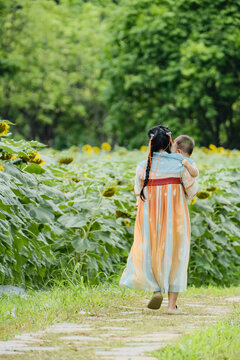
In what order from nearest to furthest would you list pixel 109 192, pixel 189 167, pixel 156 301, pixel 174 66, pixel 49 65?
pixel 156 301 < pixel 189 167 < pixel 109 192 < pixel 174 66 < pixel 49 65

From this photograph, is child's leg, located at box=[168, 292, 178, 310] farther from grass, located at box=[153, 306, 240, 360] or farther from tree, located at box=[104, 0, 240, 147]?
tree, located at box=[104, 0, 240, 147]

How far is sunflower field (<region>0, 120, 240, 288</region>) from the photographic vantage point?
584cm

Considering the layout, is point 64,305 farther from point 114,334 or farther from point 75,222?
point 75,222

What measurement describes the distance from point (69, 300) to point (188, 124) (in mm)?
18347

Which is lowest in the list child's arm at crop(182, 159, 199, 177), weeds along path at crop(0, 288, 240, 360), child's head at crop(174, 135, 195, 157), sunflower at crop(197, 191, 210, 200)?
weeds along path at crop(0, 288, 240, 360)

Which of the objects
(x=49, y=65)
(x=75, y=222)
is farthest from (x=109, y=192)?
(x=49, y=65)

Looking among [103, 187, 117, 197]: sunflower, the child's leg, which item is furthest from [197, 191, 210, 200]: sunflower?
the child's leg

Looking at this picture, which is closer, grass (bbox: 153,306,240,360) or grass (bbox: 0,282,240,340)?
grass (bbox: 153,306,240,360)

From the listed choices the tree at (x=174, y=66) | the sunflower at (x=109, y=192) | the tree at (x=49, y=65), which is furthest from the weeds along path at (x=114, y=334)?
the tree at (x=49, y=65)

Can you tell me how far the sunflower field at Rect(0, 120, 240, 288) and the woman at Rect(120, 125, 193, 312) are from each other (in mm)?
626

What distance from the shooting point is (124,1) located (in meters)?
24.5

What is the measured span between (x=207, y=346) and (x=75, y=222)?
9.80 feet

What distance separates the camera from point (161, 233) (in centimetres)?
559

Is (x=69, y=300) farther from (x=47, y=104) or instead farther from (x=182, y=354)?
(x=47, y=104)
